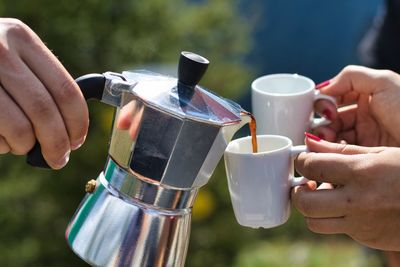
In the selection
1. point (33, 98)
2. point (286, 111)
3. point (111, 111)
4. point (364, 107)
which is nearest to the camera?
point (33, 98)

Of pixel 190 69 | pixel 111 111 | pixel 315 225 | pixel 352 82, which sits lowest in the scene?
pixel 111 111

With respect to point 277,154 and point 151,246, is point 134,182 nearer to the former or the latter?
point 151,246

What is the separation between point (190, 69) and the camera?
2.65ft

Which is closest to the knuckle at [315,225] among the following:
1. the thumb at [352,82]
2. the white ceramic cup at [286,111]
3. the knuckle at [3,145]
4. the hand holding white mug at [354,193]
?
the hand holding white mug at [354,193]

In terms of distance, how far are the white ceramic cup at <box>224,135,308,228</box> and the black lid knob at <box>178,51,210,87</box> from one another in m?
0.17

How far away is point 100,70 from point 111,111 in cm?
17

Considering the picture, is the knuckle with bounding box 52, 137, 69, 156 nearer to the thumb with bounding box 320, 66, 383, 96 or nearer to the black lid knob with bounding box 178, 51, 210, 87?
the black lid knob with bounding box 178, 51, 210, 87

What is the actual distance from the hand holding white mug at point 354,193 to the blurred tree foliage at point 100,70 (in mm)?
1327

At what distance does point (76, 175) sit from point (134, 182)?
5.54 feet

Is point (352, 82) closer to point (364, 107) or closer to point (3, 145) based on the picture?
point (364, 107)

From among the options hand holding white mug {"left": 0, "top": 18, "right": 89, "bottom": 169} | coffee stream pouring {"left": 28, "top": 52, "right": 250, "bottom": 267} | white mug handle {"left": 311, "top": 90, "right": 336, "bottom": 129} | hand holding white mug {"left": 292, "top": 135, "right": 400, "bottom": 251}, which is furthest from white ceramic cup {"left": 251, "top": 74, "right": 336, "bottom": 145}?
hand holding white mug {"left": 0, "top": 18, "right": 89, "bottom": 169}

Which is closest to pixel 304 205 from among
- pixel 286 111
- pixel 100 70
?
pixel 286 111

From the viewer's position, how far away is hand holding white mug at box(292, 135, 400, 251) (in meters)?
0.97

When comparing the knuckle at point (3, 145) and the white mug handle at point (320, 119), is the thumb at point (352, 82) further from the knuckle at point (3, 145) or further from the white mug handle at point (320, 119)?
the knuckle at point (3, 145)
